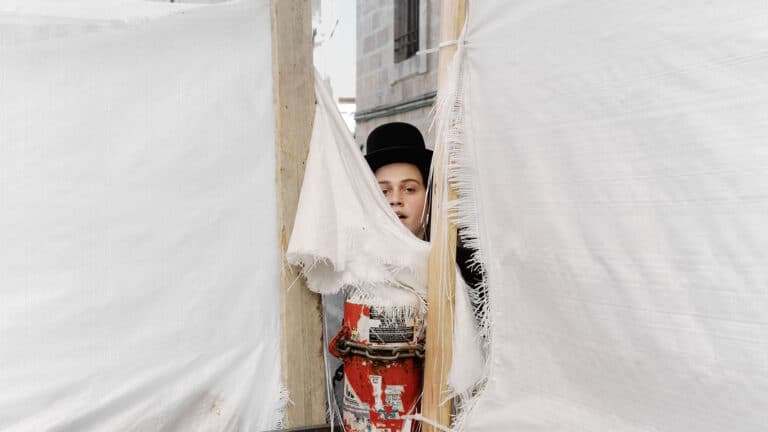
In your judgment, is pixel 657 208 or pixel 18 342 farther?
pixel 18 342

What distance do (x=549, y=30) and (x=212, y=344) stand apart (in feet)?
3.71

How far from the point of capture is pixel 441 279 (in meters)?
1.58

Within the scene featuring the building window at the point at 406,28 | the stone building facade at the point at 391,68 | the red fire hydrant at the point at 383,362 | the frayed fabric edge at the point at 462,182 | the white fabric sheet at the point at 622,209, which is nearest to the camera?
the white fabric sheet at the point at 622,209

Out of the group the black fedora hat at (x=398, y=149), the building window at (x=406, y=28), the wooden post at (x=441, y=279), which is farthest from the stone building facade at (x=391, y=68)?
the wooden post at (x=441, y=279)

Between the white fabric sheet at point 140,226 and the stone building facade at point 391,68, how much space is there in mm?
3616

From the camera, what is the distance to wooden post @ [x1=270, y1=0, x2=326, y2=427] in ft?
5.78

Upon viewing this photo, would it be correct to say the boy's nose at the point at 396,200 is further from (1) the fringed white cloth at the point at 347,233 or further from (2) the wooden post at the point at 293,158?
(2) the wooden post at the point at 293,158

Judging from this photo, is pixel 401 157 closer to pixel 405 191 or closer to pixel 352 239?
pixel 405 191

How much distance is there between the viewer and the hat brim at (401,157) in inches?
73.1

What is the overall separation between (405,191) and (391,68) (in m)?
4.76

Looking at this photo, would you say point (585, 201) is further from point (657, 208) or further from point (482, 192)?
point (482, 192)

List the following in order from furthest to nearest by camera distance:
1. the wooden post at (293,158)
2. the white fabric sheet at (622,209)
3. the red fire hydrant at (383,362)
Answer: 1. the wooden post at (293,158)
2. the red fire hydrant at (383,362)
3. the white fabric sheet at (622,209)

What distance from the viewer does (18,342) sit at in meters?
1.47

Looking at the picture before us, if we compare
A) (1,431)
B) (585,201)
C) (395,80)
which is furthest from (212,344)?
(395,80)
